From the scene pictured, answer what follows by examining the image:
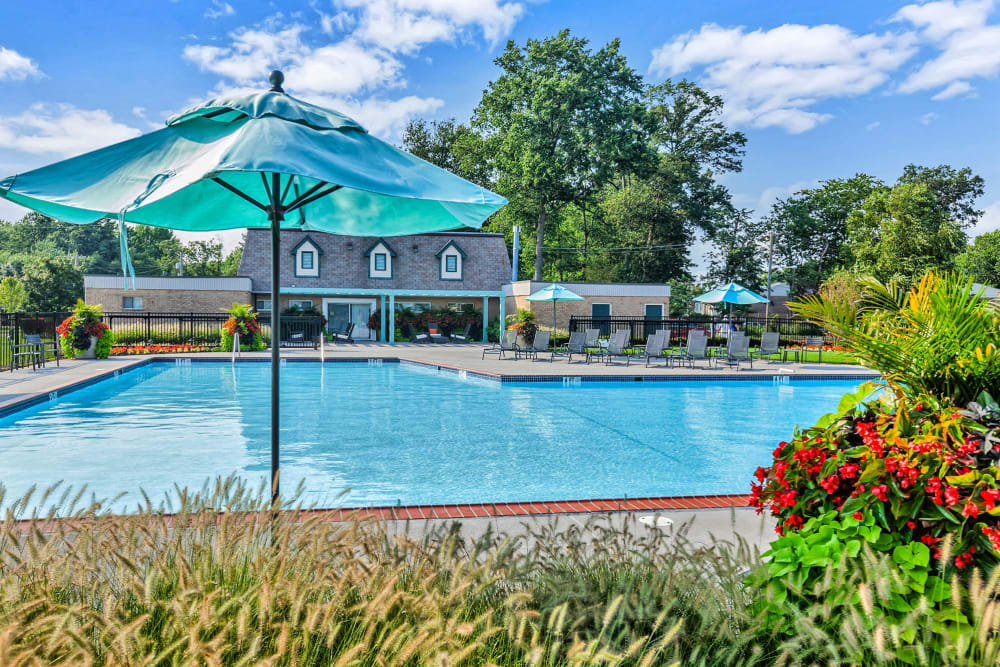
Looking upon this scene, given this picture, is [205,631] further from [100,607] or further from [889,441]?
[889,441]

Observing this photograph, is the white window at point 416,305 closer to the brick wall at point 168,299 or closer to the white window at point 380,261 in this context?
the white window at point 380,261

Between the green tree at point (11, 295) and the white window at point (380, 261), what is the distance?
57.5 feet

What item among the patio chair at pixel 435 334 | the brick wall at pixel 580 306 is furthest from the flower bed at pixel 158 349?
the brick wall at pixel 580 306

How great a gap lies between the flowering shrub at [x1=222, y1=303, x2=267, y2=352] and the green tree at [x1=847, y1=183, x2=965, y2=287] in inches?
1001

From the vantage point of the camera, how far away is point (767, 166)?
1639 inches

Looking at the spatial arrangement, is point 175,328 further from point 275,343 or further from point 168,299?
point 275,343

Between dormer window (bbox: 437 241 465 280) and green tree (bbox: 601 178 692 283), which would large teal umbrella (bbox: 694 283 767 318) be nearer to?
dormer window (bbox: 437 241 465 280)

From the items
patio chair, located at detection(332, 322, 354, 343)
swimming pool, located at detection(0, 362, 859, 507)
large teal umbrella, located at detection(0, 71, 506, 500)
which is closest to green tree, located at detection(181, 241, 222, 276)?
patio chair, located at detection(332, 322, 354, 343)

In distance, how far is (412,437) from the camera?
8.91 metres

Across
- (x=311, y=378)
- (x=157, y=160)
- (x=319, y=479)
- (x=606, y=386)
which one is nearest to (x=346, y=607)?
(x=157, y=160)

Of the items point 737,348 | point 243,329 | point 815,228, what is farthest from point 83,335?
point 815,228

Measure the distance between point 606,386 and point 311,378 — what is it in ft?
24.4

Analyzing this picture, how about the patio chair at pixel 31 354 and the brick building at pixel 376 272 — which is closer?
the patio chair at pixel 31 354

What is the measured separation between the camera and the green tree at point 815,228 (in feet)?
154
